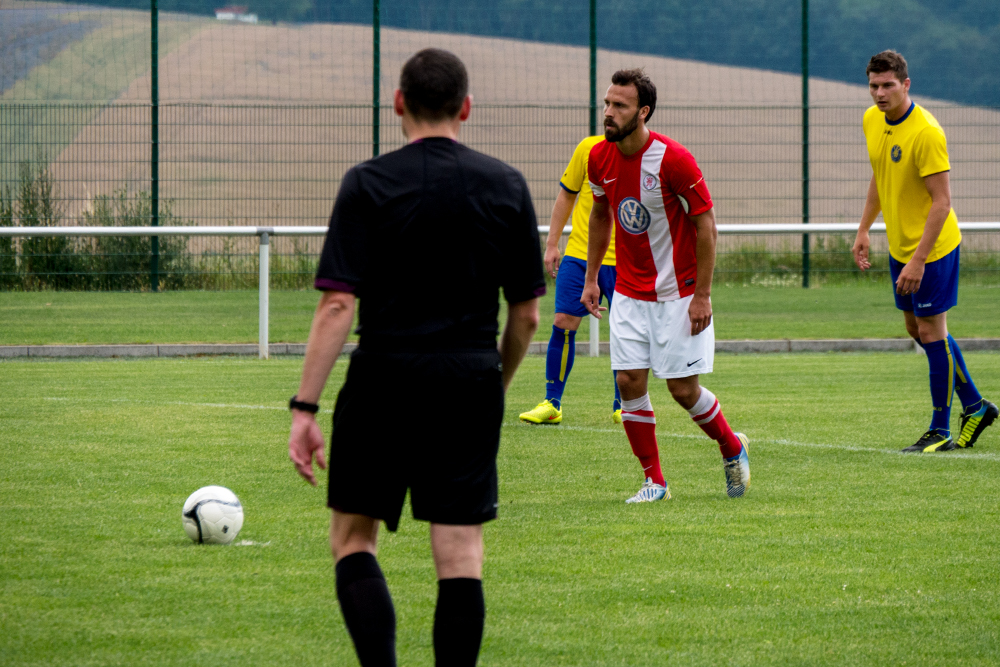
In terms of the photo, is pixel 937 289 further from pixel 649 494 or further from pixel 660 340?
pixel 649 494

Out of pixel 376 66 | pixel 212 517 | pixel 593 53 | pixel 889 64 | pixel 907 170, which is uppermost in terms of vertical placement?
pixel 593 53

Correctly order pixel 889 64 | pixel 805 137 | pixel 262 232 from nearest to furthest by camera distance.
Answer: pixel 889 64
pixel 262 232
pixel 805 137

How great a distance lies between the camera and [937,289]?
25.6 feet

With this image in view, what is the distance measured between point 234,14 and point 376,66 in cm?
424

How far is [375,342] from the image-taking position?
330 cm

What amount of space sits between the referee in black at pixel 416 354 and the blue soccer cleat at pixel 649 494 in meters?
2.99

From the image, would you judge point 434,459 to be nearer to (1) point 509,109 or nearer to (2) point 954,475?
(2) point 954,475

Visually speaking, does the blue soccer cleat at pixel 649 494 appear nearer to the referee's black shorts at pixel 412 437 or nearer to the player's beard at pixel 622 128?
the player's beard at pixel 622 128

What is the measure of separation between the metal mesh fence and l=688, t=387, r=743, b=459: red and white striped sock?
1158 centimetres

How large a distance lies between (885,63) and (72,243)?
1191cm

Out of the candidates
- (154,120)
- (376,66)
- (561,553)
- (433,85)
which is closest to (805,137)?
(376,66)

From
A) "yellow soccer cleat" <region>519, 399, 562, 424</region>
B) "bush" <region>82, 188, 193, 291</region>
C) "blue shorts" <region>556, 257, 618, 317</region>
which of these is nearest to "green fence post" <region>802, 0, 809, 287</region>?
"bush" <region>82, 188, 193, 291</region>

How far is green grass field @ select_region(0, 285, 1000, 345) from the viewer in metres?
15.5

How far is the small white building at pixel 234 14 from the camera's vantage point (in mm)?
23297
